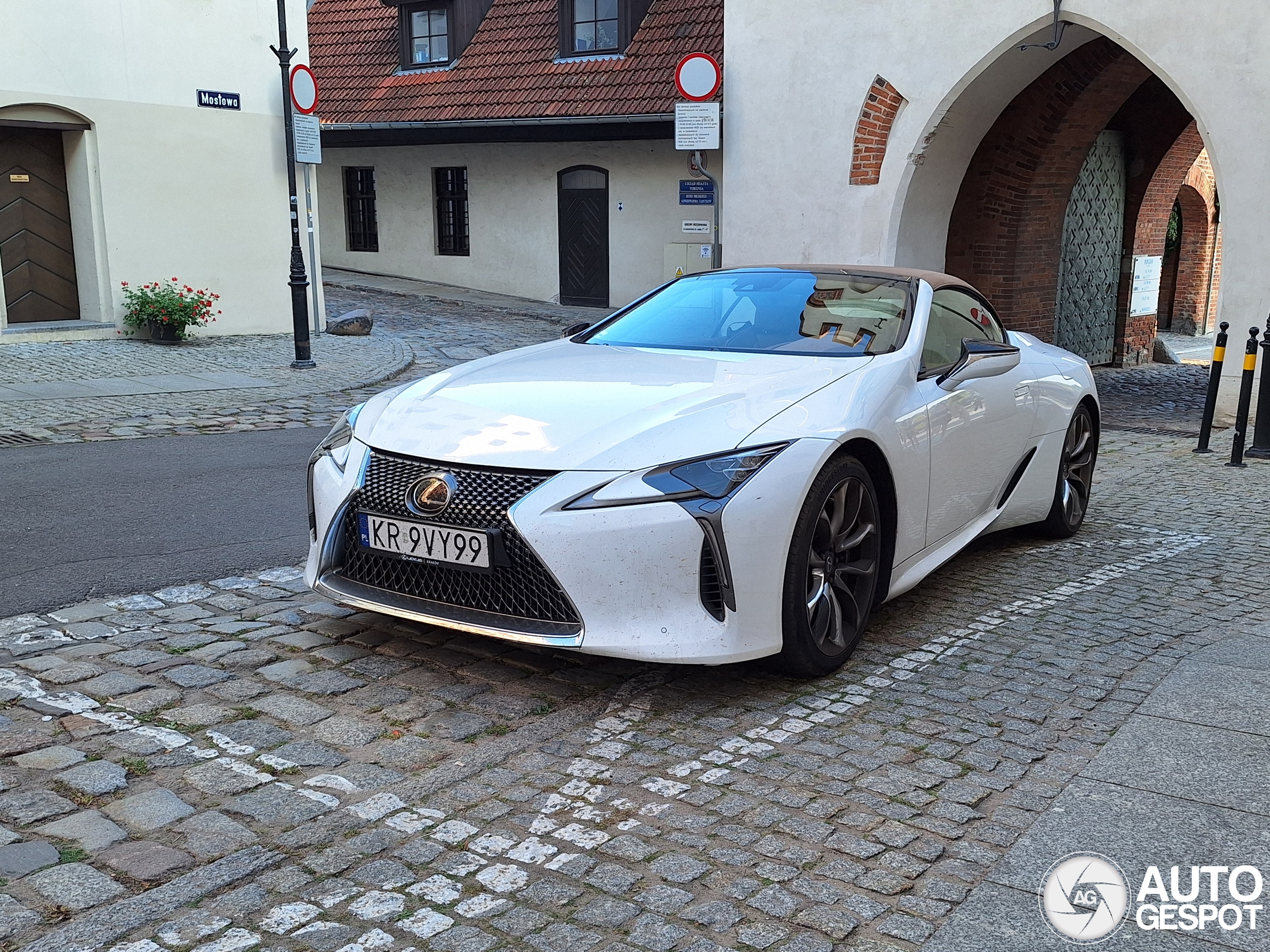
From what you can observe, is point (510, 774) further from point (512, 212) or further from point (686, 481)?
point (512, 212)

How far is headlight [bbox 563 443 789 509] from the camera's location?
3828 millimetres

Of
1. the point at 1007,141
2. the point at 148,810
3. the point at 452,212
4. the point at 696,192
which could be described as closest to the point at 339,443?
the point at 148,810

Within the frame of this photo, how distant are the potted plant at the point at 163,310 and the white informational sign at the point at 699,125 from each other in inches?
256

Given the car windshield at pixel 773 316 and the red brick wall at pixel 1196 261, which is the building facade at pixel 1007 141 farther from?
the car windshield at pixel 773 316

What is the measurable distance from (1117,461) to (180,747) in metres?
8.17

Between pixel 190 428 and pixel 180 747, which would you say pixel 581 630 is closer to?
pixel 180 747

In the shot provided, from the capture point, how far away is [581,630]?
12.7 feet

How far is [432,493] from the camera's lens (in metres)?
4.05

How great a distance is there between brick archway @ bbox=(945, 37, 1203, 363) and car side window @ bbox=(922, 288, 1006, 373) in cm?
1033

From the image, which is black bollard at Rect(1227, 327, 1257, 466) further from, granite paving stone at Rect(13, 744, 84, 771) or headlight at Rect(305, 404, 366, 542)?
granite paving stone at Rect(13, 744, 84, 771)

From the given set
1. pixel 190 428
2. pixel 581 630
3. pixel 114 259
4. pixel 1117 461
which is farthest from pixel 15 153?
pixel 581 630

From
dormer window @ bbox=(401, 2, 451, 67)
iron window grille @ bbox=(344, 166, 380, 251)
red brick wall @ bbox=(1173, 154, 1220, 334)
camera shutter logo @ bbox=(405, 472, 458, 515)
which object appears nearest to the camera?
camera shutter logo @ bbox=(405, 472, 458, 515)

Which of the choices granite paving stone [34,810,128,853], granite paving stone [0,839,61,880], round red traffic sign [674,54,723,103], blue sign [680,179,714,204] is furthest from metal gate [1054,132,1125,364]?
granite paving stone [0,839,61,880]

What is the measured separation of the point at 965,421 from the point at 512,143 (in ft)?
62.0
